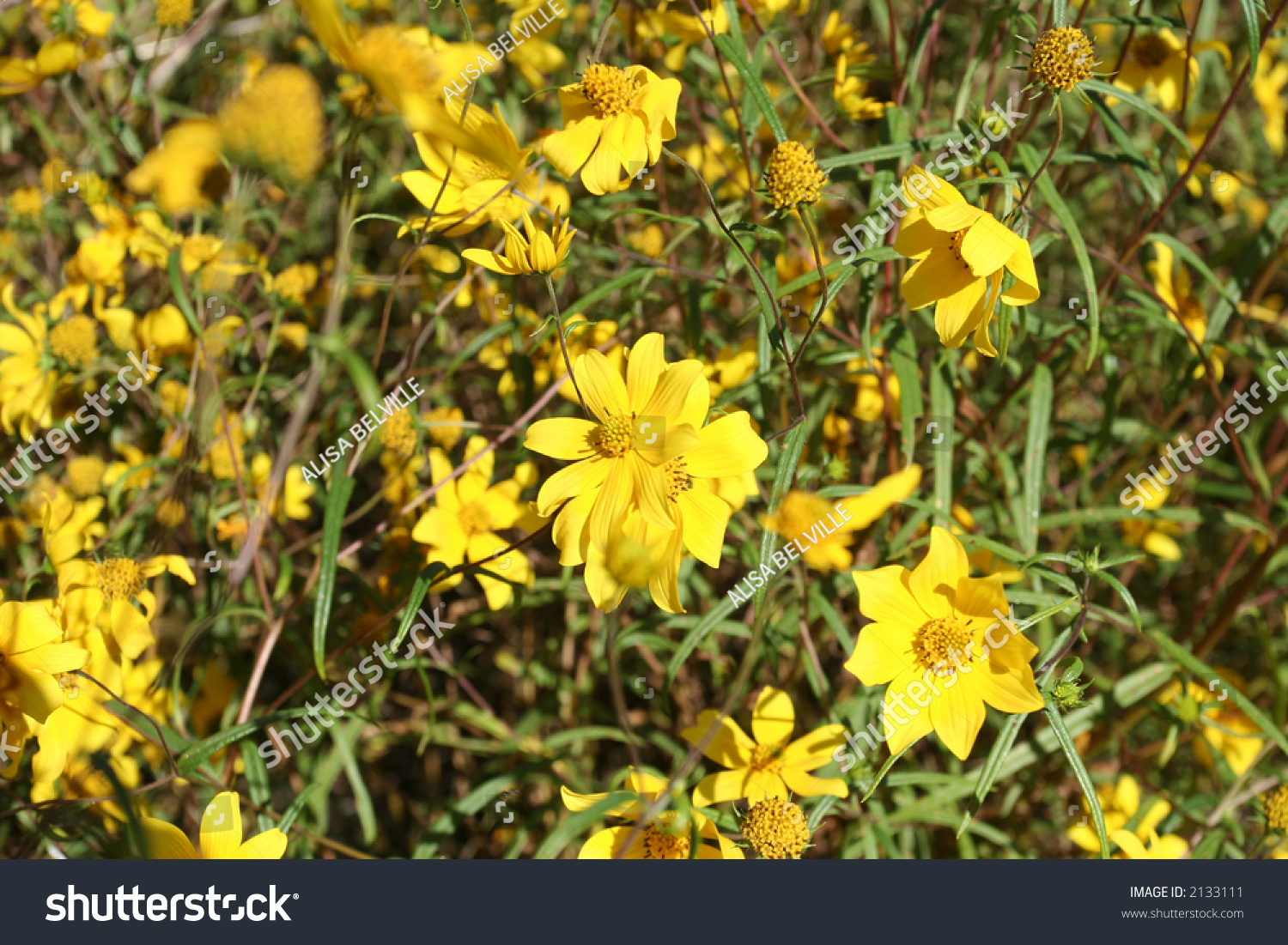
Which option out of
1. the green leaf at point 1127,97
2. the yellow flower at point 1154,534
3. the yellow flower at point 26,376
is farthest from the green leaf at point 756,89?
the yellow flower at point 26,376

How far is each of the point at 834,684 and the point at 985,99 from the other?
1.19 meters

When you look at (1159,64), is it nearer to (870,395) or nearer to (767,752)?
(870,395)

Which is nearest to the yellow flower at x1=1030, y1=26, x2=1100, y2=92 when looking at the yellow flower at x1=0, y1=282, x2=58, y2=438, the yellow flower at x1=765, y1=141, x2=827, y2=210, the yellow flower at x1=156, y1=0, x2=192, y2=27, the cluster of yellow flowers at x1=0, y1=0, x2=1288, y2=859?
the cluster of yellow flowers at x1=0, y1=0, x2=1288, y2=859

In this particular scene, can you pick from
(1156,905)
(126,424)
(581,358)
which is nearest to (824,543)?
(581,358)

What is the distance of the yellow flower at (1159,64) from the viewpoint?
162 centimetres

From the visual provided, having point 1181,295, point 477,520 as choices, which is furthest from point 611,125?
point 1181,295

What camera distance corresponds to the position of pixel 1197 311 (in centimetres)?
166

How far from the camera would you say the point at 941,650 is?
1.13 meters

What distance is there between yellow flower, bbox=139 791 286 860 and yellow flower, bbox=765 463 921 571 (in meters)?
0.78

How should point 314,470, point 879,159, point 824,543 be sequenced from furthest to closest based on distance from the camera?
point 314,470 → point 824,543 → point 879,159

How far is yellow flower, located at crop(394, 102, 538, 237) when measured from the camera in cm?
121

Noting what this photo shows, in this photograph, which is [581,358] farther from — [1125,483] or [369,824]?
[1125,483]

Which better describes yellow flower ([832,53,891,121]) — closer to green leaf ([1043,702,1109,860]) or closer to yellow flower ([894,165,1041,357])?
yellow flower ([894,165,1041,357])

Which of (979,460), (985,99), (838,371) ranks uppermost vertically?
(985,99)
